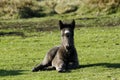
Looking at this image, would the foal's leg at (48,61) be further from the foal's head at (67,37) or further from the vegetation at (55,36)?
the foal's head at (67,37)

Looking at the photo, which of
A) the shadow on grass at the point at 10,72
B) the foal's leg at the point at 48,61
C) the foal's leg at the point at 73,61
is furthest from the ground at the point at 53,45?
the foal's leg at the point at 48,61

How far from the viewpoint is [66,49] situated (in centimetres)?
1698

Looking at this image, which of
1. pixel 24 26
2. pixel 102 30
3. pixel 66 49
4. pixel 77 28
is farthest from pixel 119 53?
pixel 24 26

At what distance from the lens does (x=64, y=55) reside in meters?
17.2

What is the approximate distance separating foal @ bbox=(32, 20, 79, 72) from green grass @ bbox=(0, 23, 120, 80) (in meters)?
0.34

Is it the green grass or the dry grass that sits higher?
the green grass

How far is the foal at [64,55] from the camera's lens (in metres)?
16.9

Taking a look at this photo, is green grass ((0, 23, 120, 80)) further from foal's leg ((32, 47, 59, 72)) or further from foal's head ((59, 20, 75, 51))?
foal's head ((59, 20, 75, 51))

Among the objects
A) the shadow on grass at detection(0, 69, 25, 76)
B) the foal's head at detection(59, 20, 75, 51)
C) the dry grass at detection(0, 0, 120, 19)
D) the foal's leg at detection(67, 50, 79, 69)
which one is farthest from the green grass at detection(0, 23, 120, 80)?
the dry grass at detection(0, 0, 120, 19)

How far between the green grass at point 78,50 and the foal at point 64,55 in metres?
0.34

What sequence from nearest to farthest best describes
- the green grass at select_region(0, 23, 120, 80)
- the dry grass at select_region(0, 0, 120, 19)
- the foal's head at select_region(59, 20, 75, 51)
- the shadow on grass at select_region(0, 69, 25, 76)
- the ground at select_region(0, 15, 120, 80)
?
the green grass at select_region(0, 23, 120, 80) < the ground at select_region(0, 15, 120, 80) < the foal's head at select_region(59, 20, 75, 51) < the shadow on grass at select_region(0, 69, 25, 76) < the dry grass at select_region(0, 0, 120, 19)

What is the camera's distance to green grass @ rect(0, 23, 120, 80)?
16266 mm

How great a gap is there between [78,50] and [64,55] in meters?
6.47

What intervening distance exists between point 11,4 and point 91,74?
99.7ft
